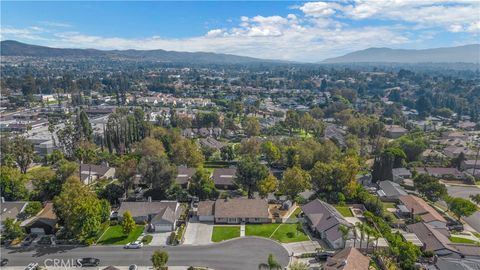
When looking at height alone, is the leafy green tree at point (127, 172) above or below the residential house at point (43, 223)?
above

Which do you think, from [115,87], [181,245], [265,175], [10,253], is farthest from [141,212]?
[115,87]

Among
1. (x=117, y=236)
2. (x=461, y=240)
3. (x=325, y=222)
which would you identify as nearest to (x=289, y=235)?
(x=325, y=222)

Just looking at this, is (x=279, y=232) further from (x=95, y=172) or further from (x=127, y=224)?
(x=95, y=172)

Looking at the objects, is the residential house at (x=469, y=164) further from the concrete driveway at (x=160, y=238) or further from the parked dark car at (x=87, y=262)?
the parked dark car at (x=87, y=262)

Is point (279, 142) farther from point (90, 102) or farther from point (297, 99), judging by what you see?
point (90, 102)

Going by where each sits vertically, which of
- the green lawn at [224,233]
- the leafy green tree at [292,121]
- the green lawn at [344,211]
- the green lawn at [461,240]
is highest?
the leafy green tree at [292,121]

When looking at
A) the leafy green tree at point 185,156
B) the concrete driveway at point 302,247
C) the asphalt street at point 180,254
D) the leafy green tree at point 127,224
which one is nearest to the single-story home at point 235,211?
the asphalt street at point 180,254

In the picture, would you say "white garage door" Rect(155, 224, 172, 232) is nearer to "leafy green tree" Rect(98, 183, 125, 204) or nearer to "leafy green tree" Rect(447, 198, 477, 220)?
"leafy green tree" Rect(98, 183, 125, 204)
